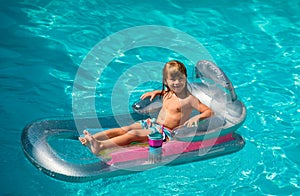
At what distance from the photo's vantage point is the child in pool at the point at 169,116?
16.9 ft

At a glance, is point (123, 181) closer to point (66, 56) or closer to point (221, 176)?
point (221, 176)

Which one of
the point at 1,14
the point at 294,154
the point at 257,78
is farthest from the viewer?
the point at 1,14

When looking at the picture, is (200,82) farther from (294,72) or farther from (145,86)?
(294,72)

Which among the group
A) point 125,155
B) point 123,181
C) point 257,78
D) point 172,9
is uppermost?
point 172,9

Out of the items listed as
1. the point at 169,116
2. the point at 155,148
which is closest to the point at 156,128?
the point at 169,116

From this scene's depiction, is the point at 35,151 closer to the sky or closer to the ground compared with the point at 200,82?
closer to the ground

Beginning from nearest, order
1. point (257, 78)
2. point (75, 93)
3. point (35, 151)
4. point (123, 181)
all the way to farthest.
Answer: point (35, 151) < point (123, 181) < point (75, 93) < point (257, 78)

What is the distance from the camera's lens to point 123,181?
526 centimetres

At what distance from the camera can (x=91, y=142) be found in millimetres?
4941

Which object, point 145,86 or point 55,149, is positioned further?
point 145,86

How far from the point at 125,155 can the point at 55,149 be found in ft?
3.07

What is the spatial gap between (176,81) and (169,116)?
1.41 feet

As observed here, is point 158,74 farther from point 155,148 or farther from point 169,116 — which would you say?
point 155,148

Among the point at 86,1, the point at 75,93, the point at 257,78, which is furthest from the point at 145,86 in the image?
the point at 86,1
